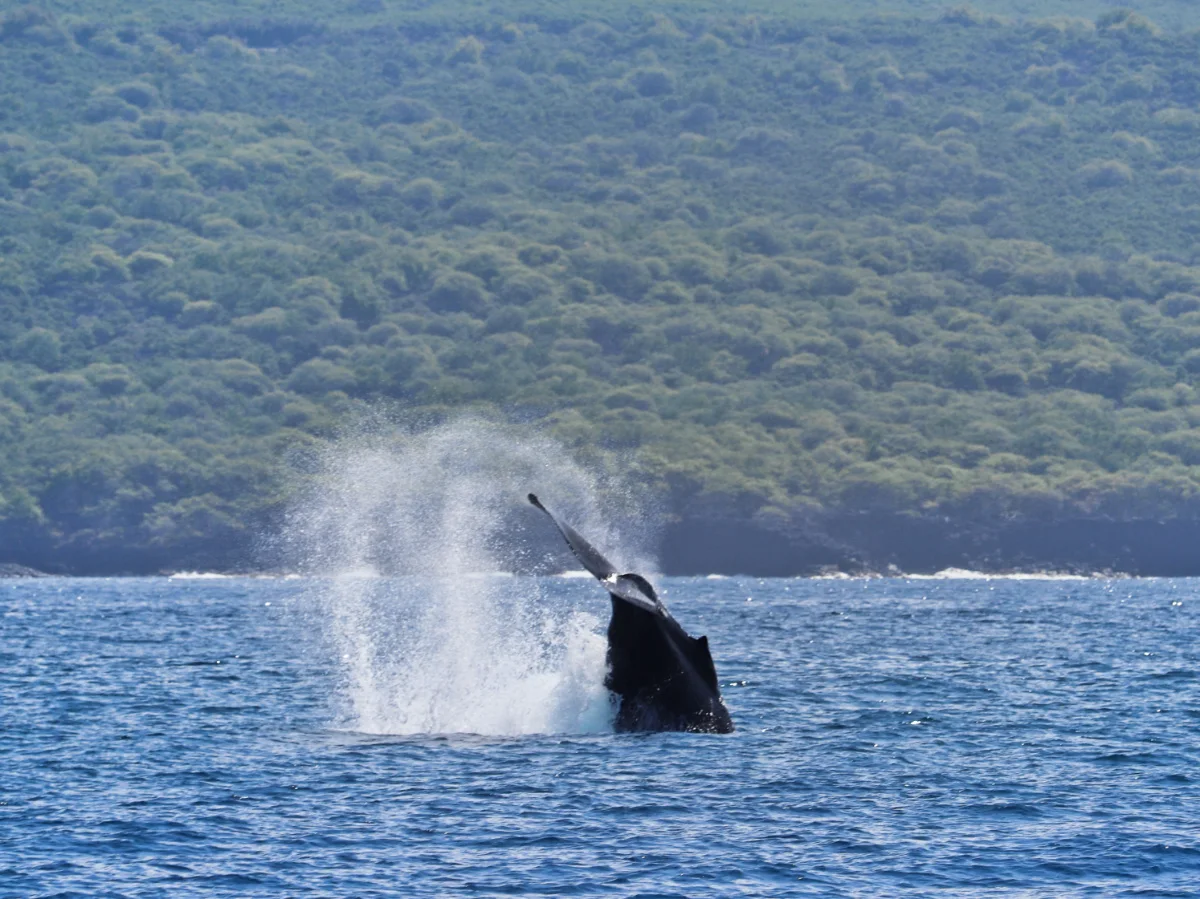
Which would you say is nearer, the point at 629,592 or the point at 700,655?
the point at 629,592

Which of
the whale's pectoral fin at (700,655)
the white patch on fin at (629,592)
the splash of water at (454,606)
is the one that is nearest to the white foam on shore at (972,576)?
the splash of water at (454,606)

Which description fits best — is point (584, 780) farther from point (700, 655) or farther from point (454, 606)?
point (454, 606)

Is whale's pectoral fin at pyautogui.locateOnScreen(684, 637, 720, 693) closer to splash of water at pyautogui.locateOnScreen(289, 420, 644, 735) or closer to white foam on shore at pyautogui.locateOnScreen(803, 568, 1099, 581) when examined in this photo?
splash of water at pyautogui.locateOnScreen(289, 420, 644, 735)

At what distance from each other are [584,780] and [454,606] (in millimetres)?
63432

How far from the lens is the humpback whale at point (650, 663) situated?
29.8 metres

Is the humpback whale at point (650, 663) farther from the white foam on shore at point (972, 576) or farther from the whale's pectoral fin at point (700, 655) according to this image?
the white foam on shore at point (972, 576)

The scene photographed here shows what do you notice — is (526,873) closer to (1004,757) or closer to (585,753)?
(585,753)

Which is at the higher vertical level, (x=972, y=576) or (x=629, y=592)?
(x=972, y=576)

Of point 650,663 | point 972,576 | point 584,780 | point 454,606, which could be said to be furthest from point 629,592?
point 972,576

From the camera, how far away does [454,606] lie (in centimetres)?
9275

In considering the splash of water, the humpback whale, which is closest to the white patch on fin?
the humpback whale

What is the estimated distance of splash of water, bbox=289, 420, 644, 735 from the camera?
36188 millimetres

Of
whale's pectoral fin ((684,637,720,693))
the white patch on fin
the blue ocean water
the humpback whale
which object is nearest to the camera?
the blue ocean water

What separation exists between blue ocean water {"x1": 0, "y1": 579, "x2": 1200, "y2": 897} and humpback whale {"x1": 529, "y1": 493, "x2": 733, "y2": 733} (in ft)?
1.75
